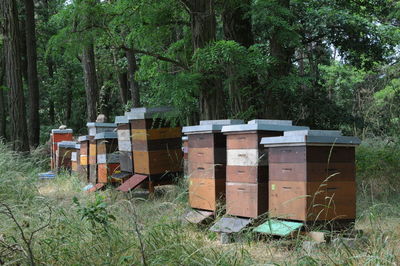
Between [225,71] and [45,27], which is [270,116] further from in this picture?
[45,27]

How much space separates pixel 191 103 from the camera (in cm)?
657

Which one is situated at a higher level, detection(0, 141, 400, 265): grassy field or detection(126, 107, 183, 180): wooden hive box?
detection(126, 107, 183, 180): wooden hive box

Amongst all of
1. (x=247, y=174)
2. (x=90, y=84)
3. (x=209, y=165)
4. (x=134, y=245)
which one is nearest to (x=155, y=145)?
(x=209, y=165)

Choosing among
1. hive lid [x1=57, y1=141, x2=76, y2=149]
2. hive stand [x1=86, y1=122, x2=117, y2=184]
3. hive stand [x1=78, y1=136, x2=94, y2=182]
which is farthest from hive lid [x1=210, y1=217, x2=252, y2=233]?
hive lid [x1=57, y1=141, x2=76, y2=149]

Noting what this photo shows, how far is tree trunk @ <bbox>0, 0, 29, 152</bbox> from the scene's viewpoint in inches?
384

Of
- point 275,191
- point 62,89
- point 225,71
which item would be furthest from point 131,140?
point 62,89

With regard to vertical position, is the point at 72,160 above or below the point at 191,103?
below

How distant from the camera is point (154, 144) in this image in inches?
244

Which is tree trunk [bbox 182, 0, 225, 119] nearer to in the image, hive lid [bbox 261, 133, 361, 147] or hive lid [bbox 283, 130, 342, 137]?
hive lid [bbox 261, 133, 361, 147]

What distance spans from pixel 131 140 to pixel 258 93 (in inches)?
89.4

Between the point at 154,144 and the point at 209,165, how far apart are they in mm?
1625

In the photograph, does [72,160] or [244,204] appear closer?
[244,204]

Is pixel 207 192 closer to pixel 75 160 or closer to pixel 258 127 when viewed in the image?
pixel 258 127

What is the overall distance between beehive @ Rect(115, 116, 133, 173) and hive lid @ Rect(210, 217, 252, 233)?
2.60 m
